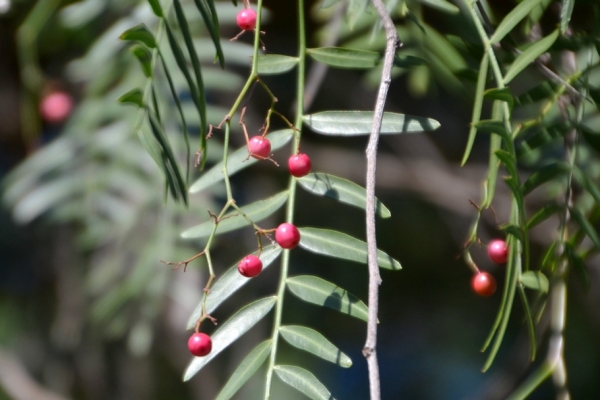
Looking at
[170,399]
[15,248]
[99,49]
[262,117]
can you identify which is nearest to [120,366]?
[170,399]

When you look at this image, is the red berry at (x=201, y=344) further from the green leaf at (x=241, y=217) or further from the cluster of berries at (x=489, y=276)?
the cluster of berries at (x=489, y=276)

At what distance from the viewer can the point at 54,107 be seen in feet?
4.58

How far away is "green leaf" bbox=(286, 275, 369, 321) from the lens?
48 centimetres

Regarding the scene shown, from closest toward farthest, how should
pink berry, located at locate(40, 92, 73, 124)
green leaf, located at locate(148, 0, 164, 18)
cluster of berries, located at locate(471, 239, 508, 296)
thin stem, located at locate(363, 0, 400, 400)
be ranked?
thin stem, located at locate(363, 0, 400, 400), green leaf, located at locate(148, 0, 164, 18), cluster of berries, located at locate(471, 239, 508, 296), pink berry, located at locate(40, 92, 73, 124)

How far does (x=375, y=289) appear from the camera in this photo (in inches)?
15.5

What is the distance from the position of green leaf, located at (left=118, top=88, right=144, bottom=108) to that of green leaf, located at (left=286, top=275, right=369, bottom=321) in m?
0.16

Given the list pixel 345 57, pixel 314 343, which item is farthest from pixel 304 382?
pixel 345 57

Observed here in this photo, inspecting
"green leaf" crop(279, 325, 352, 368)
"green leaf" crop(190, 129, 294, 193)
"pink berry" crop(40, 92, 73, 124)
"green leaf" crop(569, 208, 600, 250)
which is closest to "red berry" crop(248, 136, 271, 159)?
"green leaf" crop(190, 129, 294, 193)

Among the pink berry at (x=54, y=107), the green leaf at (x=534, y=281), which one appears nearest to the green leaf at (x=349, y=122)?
the green leaf at (x=534, y=281)

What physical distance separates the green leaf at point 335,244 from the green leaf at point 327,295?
0.02 meters

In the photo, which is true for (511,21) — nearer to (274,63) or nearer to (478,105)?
Result: (478,105)

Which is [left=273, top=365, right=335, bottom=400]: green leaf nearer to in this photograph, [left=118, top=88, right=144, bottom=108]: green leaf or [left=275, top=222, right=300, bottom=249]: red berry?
[left=275, top=222, right=300, bottom=249]: red berry

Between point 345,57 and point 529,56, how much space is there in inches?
5.4

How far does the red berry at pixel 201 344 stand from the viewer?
0.51 metres
